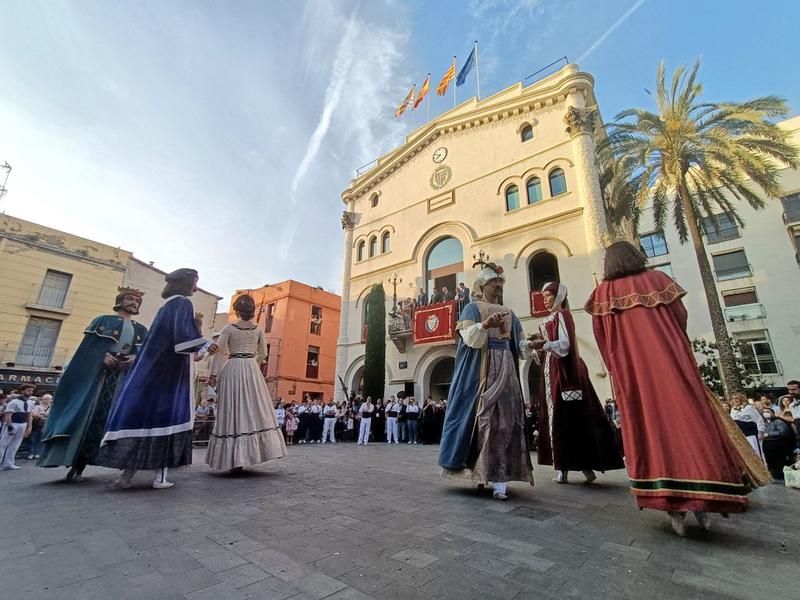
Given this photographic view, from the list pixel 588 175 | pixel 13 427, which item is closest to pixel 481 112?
pixel 588 175

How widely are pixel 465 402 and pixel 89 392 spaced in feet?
13.5

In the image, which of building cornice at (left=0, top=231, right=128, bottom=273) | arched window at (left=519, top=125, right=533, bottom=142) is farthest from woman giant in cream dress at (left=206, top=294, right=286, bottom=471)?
building cornice at (left=0, top=231, right=128, bottom=273)

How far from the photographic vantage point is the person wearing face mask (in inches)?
245

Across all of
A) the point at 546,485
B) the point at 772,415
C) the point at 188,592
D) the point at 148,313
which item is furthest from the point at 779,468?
the point at 148,313

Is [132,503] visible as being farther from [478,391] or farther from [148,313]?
[148,313]

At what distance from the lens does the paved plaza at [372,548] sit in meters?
1.59

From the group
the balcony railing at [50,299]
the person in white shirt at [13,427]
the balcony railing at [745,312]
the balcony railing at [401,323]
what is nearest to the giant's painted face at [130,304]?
the person in white shirt at [13,427]

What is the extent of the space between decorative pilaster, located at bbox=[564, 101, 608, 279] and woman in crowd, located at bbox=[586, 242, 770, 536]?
1137 centimetres

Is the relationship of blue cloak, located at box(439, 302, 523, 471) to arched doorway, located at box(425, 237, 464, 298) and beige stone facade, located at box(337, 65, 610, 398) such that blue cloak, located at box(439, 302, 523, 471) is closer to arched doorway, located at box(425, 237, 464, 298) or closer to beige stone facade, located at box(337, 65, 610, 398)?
beige stone facade, located at box(337, 65, 610, 398)

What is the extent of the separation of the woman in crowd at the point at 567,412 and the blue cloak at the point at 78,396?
486 centimetres

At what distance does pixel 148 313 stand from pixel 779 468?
24.7m

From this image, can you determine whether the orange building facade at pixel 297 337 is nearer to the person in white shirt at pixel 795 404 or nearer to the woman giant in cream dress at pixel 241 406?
the woman giant in cream dress at pixel 241 406

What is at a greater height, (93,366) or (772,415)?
(93,366)

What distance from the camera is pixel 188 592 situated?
1.51m
